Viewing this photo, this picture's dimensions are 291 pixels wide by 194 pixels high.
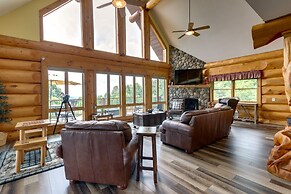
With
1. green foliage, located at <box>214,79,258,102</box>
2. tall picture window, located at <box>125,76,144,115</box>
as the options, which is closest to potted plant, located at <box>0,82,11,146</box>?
tall picture window, located at <box>125,76,144,115</box>

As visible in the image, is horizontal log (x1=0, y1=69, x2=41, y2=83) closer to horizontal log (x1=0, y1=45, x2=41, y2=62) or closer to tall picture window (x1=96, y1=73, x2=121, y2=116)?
horizontal log (x1=0, y1=45, x2=41, y2=62)

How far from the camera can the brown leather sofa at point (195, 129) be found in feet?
11.1

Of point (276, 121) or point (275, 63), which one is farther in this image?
point (276, 121)

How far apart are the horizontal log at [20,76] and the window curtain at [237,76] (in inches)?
Result: 280

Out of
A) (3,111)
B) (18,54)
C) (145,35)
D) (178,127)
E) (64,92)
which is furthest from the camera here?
(145,35)

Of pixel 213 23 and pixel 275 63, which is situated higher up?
pixel 213 23

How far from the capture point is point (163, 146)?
384 centimetres

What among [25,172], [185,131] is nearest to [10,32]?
[25,172]

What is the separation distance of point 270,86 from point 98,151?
6851 mm

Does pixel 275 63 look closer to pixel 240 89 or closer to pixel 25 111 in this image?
pixel 240 89

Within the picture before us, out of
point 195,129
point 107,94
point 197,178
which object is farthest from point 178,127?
point 107,94

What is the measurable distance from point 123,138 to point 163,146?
2.04 metres

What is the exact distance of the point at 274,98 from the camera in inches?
238

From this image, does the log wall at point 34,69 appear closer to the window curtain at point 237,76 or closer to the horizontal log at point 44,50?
the horizontal log at point 44,50
